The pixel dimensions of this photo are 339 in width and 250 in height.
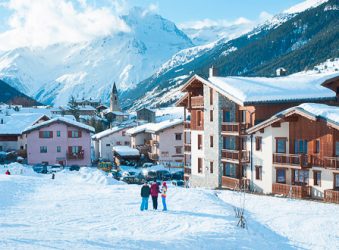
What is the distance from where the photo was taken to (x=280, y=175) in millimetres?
34406

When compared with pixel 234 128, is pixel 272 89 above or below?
above

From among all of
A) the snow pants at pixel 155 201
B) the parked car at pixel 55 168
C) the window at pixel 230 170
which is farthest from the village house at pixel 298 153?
the parked car at pixel 55 168

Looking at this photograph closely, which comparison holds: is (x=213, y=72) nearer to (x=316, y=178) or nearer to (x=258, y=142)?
(x=258, y=142)

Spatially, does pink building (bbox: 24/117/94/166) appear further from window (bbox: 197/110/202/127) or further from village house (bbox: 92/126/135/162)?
window (bbox: 197/110/202/127)

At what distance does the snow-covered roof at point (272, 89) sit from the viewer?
3691 cm

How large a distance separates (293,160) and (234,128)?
707 centimetres

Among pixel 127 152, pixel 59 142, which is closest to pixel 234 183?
pixel 59 142

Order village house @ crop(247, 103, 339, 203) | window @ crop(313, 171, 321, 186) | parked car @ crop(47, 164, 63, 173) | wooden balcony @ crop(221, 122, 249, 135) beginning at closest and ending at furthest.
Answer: village house @ crop(247, 103, 339, 203), window @ crop(313, 171, 321, 186), wooden balcony @ crop(221, 122, 249, 135), parked car @ crop(47, 164, 63, 173)

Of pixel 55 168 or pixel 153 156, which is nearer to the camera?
pixel 55 168

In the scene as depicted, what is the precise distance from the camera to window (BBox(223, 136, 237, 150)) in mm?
39531

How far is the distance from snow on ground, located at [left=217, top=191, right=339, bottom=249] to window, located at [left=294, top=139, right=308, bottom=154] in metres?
4.13

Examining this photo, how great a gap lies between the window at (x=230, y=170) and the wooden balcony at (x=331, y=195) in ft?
34.4

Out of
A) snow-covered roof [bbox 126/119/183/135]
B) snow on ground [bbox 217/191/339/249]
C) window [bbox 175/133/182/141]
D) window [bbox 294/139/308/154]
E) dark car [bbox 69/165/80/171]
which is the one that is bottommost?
snow on ground [bbox 217/191/339/249]

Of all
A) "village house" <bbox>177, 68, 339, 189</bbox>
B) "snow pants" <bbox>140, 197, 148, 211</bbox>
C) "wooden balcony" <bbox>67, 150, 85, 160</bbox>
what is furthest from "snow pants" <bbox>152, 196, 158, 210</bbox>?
"wooden balcony" <bbox>67, 150, 85, 160</bbox>
